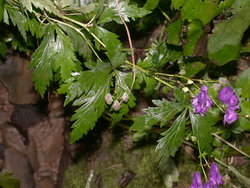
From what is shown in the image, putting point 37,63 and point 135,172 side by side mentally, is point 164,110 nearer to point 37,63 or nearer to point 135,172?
point 37,63

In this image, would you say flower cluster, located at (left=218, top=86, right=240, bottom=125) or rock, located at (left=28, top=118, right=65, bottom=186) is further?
rock, located at (left=28, top=118, right=65, bottom=186)

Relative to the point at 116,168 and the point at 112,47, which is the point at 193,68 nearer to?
the point at 112,47

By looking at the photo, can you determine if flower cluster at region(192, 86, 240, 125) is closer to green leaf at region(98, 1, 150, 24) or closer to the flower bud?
the flower bud

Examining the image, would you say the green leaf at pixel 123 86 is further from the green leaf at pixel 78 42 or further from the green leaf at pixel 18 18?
the green leaf at pixel 18 18

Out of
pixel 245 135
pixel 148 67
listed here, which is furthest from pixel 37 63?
pixel 245 135

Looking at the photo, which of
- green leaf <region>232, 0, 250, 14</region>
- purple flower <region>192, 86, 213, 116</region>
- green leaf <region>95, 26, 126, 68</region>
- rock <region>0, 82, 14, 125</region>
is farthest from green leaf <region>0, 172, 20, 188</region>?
green leaf <region>232, 0, 250, 14</region>

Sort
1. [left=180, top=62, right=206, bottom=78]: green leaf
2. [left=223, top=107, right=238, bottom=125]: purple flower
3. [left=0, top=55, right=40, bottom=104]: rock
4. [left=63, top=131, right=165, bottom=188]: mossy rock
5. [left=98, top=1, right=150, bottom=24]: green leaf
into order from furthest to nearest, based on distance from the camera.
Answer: [left=0, top=55, right=40, bottom=104]: rock → [left=63, top=131, right=165, bottom=188]: mossy rock → [left=180, top=62, right=206, bottom=78]: green leaf → [left=98, top=1, right=150, bottom=24]: green leaf → [left=223, top=107, right=238, bottom=125]: purple flower

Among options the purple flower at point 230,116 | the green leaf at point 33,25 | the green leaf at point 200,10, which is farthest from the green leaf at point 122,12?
the purple flower at point 230,116

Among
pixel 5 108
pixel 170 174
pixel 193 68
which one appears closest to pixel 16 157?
pixel 5 108
